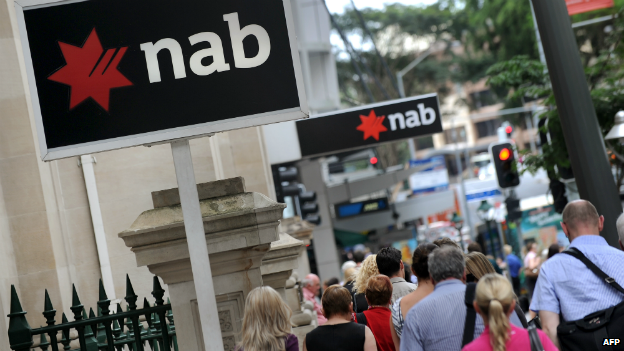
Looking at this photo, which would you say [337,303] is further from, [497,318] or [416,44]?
[416,44]

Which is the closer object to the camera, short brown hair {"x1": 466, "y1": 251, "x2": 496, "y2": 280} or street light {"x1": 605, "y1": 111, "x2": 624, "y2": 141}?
short brown hair {"x1": 466, "y1": 251, "x2": 496, "y2": 280}

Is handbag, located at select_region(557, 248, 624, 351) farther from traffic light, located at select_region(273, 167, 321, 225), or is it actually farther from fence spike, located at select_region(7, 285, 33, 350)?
traffic light, located at select_region(273, 167, 321, 225)

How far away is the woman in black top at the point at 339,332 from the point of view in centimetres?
471

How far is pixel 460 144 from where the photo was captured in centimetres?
10688

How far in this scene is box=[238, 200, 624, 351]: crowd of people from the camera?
11.1 ft

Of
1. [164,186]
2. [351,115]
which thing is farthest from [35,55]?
[351,115]

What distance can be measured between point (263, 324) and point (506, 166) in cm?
1117

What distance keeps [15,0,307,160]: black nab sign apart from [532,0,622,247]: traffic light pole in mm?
3879

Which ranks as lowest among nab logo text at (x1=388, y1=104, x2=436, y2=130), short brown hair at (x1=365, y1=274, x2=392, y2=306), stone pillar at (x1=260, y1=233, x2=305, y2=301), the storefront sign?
short brown hair at (x1=365, y1=274, x2=392, y2=306)

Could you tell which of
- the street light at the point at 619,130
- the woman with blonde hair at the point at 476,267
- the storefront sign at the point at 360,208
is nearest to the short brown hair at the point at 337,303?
the woman with blonde hair at the point at 476,267

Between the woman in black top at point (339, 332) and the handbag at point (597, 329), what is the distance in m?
1.20

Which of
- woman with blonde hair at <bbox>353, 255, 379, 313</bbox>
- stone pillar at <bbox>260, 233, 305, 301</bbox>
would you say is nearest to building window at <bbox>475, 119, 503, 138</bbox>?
stone pillar at <bbox>260, 233, 305, 301</bbox>

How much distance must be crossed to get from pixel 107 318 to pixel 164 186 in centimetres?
440

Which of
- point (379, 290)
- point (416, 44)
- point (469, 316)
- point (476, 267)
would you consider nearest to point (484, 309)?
point (469, 316)
